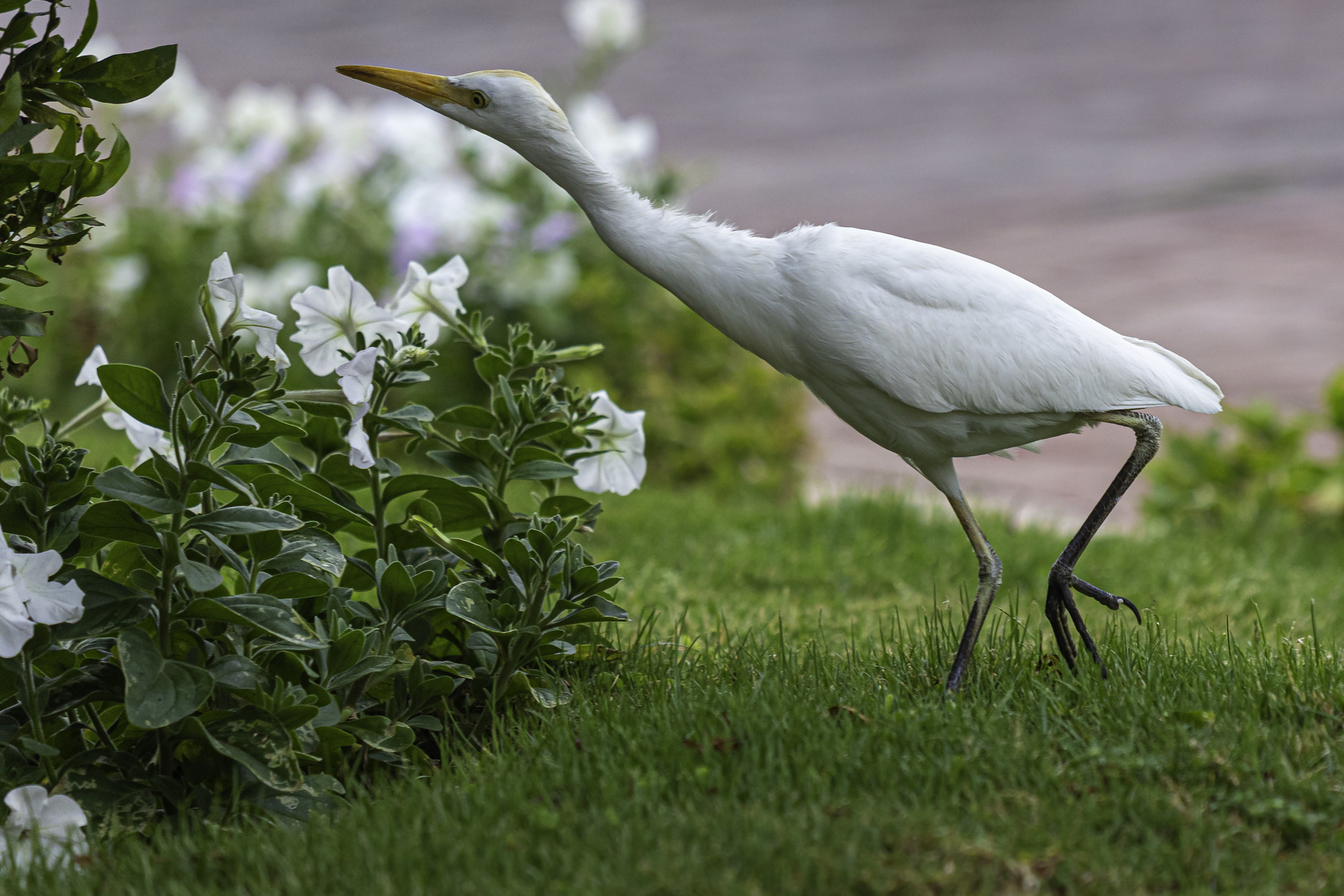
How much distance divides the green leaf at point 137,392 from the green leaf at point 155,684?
1.19 feet

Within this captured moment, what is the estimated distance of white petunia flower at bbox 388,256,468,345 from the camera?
2660 millimetres

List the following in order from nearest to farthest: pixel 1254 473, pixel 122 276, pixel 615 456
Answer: pixel 615 456 < pixel 1254 473 < pixel 122 276

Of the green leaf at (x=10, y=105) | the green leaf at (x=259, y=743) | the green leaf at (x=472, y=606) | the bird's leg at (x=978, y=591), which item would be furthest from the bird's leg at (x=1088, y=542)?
the green leaf at (x=10, y=105)

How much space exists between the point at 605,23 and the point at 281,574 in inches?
209

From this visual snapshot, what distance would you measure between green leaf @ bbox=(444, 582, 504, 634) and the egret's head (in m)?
0.90

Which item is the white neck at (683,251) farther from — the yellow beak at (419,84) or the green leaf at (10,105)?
the green leaf at (10,105)

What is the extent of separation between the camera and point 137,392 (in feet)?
6.95

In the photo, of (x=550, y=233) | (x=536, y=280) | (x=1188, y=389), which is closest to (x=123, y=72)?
(x=1188, y=389)

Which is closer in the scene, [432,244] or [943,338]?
[943,338]

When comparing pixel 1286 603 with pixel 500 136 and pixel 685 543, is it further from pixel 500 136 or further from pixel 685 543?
pixel 500 136

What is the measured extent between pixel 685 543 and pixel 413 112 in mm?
3801

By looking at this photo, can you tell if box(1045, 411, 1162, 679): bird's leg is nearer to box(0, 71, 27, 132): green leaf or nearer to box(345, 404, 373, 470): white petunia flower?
box(345, 404, 373, 470): white petunia flower

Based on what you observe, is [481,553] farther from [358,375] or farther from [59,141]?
[59,141]

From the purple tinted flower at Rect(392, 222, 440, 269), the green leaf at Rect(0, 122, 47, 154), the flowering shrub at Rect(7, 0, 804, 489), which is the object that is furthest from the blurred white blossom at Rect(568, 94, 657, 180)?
the green leaf at Rect(0, 122, 47, 154)
